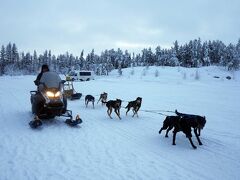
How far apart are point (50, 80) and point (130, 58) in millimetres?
120469

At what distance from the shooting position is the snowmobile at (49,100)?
34.5ft

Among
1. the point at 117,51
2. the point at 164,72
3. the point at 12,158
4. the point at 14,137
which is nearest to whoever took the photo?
the point at 12,158

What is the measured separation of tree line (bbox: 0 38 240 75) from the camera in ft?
310

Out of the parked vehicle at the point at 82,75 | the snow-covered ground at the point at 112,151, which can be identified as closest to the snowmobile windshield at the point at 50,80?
the snow-covered ground at the point at 112,151

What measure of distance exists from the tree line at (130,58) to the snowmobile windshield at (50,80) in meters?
72.9

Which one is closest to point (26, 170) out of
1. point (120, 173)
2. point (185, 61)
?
point (120, 173)

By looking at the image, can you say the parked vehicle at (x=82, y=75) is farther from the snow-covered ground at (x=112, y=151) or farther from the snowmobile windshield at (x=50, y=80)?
the snowmobile windshield at (x=50, y=80)

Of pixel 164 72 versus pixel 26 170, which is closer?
pixel 26 170

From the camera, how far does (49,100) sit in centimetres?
1048

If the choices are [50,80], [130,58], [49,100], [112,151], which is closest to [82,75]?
[50,80]

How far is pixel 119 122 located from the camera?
11906 mm

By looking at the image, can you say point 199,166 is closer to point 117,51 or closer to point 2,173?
point 2,173

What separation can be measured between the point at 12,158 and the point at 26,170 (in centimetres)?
95

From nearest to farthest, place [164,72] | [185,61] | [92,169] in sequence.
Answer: [92,169] → [164,72] → [185,61]
